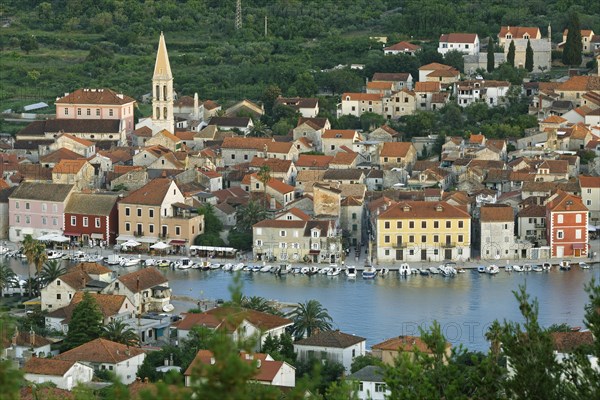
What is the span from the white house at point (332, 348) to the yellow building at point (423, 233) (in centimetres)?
744

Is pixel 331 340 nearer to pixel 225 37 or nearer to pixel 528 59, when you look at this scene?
pixel 528 59

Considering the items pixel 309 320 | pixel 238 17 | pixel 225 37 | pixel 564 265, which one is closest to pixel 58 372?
pixel 309 320

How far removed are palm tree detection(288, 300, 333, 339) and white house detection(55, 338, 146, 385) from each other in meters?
2.34

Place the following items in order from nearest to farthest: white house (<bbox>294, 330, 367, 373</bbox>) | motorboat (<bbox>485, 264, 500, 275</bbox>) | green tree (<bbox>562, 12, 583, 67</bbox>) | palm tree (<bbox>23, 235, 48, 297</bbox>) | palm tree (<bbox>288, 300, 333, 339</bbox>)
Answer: white house (<bbox>294, 330, 367, 373</bbox>) < palm tree (<bbox>288, 300, 333, 339</bbox>) < palm tree (<bbox>23, 235, 48, 297</bbox>) < motorboat (<bbox>485, 264, 500, 275</bbox>) < green tree (<bbox>562, 12, 583, 67</bbox>)

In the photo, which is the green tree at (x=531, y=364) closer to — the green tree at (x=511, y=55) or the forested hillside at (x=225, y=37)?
the forested hillside at (x=225, y=37)

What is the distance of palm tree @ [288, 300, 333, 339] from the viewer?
23.3 meters

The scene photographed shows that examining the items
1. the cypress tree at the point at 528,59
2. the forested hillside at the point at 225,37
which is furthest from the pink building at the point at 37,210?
the cypress tree at the point at 528,59

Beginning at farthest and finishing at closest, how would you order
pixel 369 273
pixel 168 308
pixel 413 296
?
pixel 369 273
pixel 413 296
pixel 168 308

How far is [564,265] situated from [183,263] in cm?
625

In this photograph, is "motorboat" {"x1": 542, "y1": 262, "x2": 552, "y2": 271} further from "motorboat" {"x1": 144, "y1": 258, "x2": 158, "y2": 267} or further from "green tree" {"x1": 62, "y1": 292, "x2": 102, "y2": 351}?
"green tree" {"x1": 62, "y1": 292, "x2": 102, "y2": 351}

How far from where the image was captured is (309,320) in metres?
23.5

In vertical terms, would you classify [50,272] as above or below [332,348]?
above

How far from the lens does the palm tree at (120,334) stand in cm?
2267

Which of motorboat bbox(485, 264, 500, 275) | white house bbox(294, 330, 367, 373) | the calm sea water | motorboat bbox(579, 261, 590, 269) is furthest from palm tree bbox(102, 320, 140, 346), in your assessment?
motorboat bbox(579, 261, 590, 269)
